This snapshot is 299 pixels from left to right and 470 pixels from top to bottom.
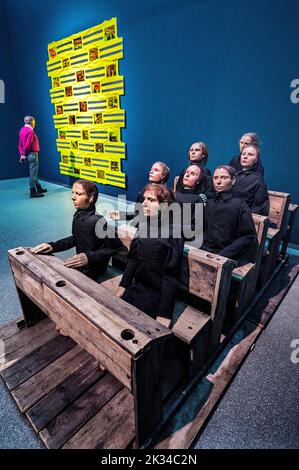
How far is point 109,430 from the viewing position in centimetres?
148

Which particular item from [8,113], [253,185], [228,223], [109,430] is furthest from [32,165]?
[109,430]

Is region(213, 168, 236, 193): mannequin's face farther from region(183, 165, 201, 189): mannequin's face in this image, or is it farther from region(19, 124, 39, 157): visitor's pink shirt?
region(19, 124, 39, 157): visitor's pink shirt

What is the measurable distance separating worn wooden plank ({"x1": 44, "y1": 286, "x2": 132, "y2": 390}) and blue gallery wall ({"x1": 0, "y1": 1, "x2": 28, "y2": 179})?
8676 mm

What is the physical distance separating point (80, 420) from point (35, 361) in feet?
1.98

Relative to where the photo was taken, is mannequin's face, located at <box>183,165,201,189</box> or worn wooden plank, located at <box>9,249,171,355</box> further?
mannequin's face, located at <box>183,165,201,189</box>

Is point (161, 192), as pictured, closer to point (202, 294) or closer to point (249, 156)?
point (202, 294)

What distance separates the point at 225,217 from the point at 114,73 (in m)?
4.63

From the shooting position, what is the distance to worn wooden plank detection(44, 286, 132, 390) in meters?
1.16

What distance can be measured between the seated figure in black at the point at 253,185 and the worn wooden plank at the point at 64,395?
2358 millimetres

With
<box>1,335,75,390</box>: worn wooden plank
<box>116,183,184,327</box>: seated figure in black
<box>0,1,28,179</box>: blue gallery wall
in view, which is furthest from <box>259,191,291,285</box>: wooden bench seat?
<box>0,1,28,179</box>: blue gallery wall

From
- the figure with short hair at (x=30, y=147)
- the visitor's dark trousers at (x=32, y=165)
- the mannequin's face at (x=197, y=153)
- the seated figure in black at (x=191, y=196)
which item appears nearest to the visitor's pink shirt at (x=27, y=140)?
the figure with short hair at (x=30, y=147)

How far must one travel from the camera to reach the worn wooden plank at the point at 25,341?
1.95 meters

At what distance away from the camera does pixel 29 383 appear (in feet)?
5.78

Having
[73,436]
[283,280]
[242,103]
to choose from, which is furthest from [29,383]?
[242,103]
